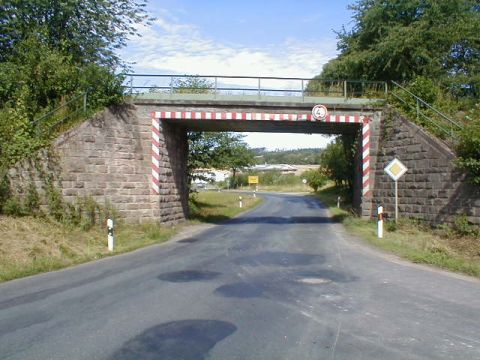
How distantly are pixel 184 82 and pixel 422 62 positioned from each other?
1348 centimetres

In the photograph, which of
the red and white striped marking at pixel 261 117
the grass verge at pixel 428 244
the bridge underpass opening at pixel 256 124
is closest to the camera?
the grass verge at pixel 428 244

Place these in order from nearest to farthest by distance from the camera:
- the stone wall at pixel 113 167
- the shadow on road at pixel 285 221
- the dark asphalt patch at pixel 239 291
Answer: the dark asphalt patch at pixel 239 291 → the stone wall at pixel 113 167 → the shadow on road at pixel 285 221

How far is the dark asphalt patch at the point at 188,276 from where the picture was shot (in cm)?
941

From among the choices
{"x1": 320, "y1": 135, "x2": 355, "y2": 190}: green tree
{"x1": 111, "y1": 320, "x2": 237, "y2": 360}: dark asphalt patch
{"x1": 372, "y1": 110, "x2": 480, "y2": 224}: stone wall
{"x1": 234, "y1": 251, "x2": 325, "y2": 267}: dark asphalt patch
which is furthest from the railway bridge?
{"x1": 320, "y1": 135, "x2": 355, "y2": 190}: green tree

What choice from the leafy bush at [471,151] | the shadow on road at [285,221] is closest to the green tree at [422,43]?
the shadow on road at [285,221]

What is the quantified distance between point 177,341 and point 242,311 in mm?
1537

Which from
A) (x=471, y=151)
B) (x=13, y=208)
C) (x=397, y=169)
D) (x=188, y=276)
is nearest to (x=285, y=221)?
(x=397, y=169)

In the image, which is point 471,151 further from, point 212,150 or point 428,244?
point 212,150

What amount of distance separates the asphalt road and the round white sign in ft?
30.5

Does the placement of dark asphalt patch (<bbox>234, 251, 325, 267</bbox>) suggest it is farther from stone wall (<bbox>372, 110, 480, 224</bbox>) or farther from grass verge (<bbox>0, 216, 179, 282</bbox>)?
stone wall (<bbox>372, 110, 480, 224</bbox>)

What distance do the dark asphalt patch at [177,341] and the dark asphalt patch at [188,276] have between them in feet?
9.83

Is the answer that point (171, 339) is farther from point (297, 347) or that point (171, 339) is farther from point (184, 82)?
point (184, 82)

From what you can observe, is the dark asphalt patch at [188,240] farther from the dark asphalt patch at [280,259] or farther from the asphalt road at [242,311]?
the asphalt road at [242,311]

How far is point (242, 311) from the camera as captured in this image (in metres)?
6.98
